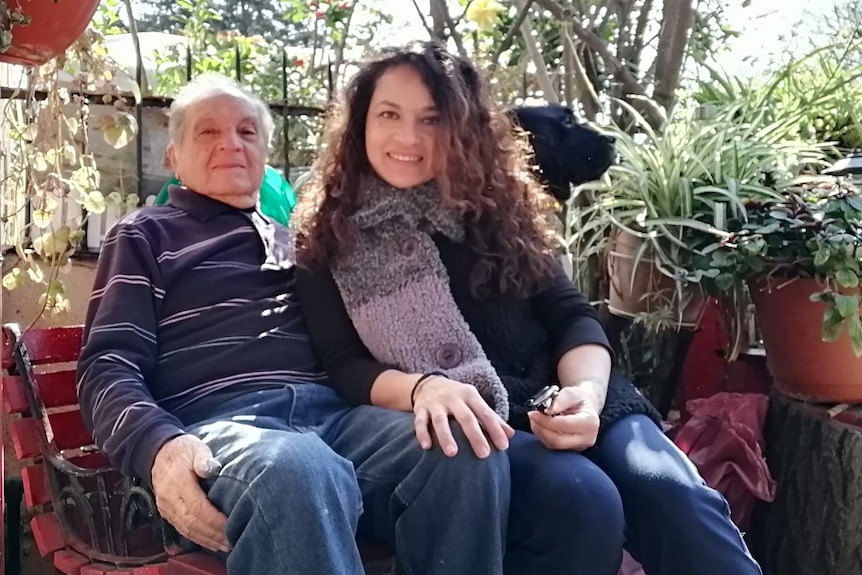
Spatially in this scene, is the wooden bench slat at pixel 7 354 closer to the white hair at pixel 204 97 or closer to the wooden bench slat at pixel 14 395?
the wooden bench slat at pixel 14 395

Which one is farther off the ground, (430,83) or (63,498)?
(430,83)

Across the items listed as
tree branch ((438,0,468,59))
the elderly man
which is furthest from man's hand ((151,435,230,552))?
tree branch ((438,0,468,59))

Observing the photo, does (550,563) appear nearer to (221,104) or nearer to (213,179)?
(213,179)

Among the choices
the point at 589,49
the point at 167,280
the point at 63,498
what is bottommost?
the point at 63,498

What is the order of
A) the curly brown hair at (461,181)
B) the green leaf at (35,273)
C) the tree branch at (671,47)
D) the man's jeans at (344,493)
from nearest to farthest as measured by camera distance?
the man's jeans at (344,493) → the curly brown hair at (461,181) → the green leaf at (35,273) → the tree branch at (671,47)

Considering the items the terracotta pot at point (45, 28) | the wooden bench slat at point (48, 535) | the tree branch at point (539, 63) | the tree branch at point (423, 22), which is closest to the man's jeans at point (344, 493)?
the wooden bench slat at point (48, 535)

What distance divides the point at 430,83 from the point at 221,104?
43cm

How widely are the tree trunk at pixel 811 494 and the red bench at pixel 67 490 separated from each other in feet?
3.08

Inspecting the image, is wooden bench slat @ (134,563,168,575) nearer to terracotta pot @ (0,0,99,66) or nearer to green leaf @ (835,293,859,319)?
terracotta pot @ (0,0,99,66)

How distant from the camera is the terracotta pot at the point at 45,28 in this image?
116cm

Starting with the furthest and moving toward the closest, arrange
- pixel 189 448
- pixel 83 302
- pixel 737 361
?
pixel 83 302
pixel 737 361
pixel 189 448

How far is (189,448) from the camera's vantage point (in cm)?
121

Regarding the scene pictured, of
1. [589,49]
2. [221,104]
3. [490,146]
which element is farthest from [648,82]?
[221,104]

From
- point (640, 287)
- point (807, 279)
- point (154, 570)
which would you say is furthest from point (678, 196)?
point (154, 570)
